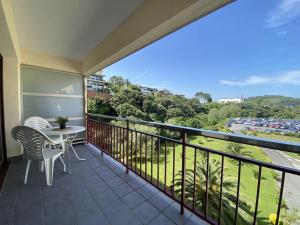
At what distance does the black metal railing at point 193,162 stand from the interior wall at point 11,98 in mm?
1484

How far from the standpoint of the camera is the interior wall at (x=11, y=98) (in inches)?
110

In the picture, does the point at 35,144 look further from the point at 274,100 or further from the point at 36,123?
the point at 274,100

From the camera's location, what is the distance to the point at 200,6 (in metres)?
1.40

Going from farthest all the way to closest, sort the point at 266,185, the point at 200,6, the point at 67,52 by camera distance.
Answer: the point at 266,185 → the point at 67,52 → the point at 200,6

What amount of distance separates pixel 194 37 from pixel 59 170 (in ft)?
53.3

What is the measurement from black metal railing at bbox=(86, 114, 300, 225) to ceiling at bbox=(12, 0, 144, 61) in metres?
1.47

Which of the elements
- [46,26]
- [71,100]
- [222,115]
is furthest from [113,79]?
[46,26]

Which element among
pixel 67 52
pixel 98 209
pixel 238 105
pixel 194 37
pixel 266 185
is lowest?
pixel 266 185

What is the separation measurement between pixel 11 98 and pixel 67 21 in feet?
5.96

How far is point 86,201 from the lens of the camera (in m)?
1.77

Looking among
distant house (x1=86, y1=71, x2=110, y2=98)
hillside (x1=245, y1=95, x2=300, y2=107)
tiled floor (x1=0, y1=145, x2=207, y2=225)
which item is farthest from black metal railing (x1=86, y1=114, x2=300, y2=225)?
distant house (x1=86, y1=71, x2=110, y2=98)

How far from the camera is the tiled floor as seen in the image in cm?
150

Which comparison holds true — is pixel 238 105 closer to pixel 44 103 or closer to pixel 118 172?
pixel 118 172

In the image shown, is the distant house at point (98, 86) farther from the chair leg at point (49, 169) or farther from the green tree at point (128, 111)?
the chair leg at point (49, 169)
